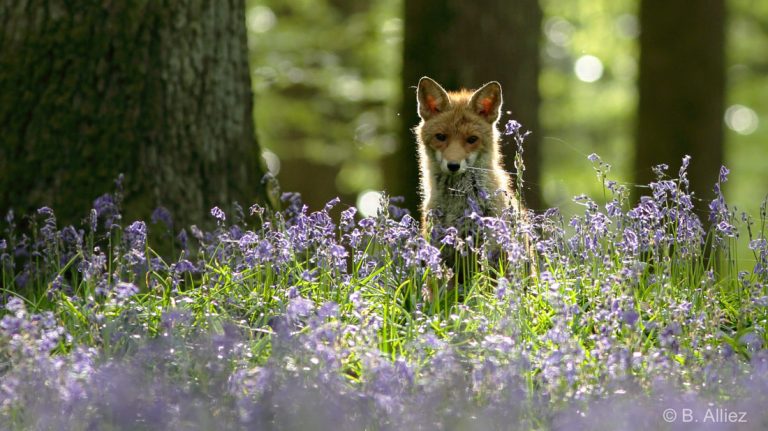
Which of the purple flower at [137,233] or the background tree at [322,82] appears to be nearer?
the purple flower at [137,233]

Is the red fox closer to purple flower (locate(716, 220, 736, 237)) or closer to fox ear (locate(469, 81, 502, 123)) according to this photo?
fox ear (locate(469, 81, 502, 123))

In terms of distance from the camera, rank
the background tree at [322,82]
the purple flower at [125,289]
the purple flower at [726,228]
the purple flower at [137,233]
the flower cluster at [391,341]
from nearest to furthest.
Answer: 1. the flower cluster at [391,341]
2. the purple flower at [125,289]
3. the purple flower at [726,228]
4. the purple flower at [137,233]
5. the background tree at [322,82]

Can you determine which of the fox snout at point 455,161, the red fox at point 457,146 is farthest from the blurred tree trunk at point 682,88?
the fox snout at point 455,161

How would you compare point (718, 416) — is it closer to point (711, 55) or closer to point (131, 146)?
point (131, 146)

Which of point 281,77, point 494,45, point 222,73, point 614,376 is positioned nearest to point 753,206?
point 281,77

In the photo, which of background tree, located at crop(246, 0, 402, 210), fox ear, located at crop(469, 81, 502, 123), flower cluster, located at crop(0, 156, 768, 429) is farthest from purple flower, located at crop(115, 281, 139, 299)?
background tree, located at crop(246, 0, 402, 210)

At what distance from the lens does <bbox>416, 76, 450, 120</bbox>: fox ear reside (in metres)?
8.01

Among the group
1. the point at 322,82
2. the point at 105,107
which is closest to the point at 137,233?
the point at 105,107

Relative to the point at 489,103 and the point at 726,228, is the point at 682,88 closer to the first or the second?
the point at 489,103

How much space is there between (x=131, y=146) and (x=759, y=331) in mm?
4401

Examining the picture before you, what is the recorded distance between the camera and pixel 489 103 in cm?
808

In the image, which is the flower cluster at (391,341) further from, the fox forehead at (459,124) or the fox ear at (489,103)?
the fox ear at (489,103)

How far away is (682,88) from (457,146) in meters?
5.69

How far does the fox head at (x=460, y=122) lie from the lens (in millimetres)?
7949
